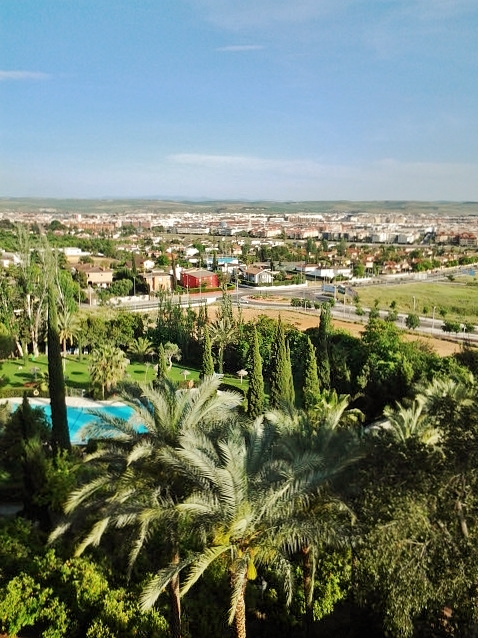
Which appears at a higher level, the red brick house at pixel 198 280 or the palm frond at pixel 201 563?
the palm frond at pixel 201 563

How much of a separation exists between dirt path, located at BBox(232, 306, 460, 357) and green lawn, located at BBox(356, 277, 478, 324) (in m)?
9.89

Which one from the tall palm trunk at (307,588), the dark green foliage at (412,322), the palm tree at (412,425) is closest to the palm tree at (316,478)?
the tall palm trunk at (307,588)

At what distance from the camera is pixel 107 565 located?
8.67 m

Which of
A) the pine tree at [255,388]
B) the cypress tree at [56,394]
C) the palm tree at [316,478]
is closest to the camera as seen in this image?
the palm tree at [316,478]

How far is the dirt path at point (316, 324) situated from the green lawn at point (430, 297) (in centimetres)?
989

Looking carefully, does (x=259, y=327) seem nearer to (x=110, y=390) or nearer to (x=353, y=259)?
(x=110, y=390)

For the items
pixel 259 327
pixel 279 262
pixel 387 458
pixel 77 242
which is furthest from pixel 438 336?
pixel 77 242

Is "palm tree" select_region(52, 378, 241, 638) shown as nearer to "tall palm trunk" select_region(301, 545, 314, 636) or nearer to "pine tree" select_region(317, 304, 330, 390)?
"tall palm trunk" select_region(301, 545, 314, 636)

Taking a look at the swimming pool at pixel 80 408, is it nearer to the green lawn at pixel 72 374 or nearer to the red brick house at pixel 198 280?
the green lawn at pixel 72 374

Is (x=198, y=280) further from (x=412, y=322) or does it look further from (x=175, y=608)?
(x=175, y=608)

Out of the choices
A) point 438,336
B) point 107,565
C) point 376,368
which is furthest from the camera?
point 438,336

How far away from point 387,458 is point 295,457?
48.3 inches

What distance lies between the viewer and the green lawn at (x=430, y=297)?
47688mm

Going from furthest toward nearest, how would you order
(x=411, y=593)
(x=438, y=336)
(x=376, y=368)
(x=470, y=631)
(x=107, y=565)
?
(x=438, y=336), (x=376, y=368), (x=107, y=565), (x=470, y=631), (x=411, y=593)
